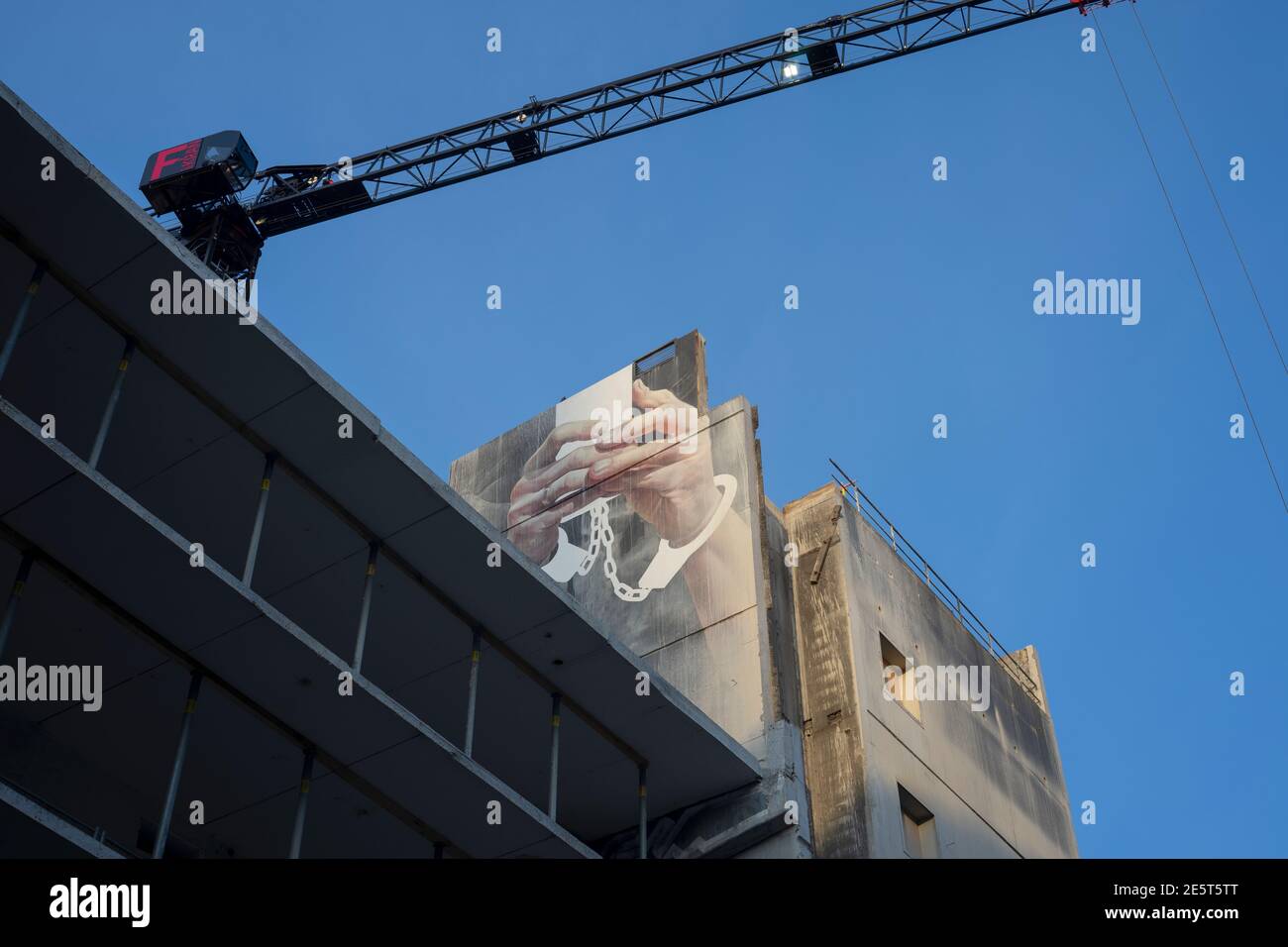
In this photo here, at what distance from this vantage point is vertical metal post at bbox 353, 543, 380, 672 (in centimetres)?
2189

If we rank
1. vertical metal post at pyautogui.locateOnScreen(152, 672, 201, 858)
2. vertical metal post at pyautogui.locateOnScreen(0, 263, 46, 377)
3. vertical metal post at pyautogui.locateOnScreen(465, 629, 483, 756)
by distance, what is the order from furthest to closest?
1. vertical metal post at pyautogui.locateOnScreen(465, 629, 483, 756)
2. vertical metal post at pyautogui.locateOnScreen(0, 263, 46, 377)
3. vertical metal post at pyautogui.locateOnScreen(152, 672, 201, 858)

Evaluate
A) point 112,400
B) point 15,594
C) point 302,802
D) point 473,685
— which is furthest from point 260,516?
point 473,685

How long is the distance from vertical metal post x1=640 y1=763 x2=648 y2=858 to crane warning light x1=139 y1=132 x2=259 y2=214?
3176 centimetres

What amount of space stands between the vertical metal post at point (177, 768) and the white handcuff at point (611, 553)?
1350 cm

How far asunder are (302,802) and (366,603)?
2952mm

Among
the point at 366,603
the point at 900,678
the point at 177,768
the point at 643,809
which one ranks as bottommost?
the point at 177,768

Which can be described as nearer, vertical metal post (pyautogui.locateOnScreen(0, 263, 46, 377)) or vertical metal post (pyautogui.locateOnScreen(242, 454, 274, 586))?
vertical metal post (pyautogui.locateOnScreen(0, 263, 46, 377))

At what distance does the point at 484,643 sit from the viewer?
25078 mm

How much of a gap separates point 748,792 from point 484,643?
6.20m

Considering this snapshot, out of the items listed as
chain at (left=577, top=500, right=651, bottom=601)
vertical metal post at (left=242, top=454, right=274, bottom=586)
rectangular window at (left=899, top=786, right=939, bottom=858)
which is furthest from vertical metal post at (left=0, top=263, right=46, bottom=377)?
rectangular window at (left=899, top=786, right=939, bottom=858)

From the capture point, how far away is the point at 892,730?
31.7m

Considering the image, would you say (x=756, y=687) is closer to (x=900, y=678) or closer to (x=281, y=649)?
(x=900, y=678)

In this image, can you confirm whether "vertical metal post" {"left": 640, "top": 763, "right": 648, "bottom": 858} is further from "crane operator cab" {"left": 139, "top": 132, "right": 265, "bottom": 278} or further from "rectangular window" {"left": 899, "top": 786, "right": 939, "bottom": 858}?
"crane operator cab" {"left": 139, "top": 132, "right": 265, "bottom": 278}
